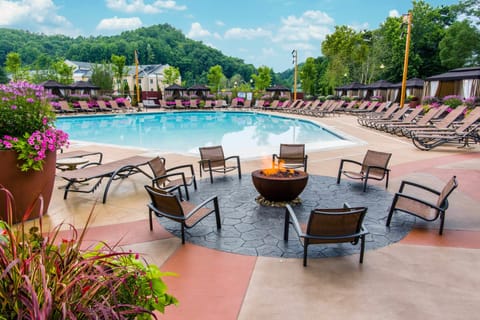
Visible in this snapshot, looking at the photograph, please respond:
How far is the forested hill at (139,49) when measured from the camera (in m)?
59.4

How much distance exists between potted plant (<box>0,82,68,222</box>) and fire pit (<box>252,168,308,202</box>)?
2829 millimetres

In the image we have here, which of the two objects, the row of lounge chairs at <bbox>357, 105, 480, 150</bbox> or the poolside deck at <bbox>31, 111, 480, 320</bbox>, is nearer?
the poolside deck at <bbox>31, 111, 480, 320</bbox>

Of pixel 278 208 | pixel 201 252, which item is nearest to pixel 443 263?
pixel 278 208

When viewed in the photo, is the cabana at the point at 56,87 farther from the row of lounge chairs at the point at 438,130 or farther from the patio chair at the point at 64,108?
the row of lounge chairs at the point at 438,130

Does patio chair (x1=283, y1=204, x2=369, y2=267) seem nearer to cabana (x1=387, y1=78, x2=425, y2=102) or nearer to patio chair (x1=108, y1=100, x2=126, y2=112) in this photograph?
patio chair (x1=108, y1=100, x2=126, y2=112)

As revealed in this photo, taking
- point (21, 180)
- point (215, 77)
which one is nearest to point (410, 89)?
point (215, 77)

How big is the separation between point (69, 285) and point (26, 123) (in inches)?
146

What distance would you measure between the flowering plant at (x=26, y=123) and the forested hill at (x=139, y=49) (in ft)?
198

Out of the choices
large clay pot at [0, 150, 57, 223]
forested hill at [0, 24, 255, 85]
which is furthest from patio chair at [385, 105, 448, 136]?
forested hill at [0, 24, 255, 85]

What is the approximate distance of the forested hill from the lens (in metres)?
59.4

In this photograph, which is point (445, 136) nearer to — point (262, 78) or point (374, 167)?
point (374, 167)

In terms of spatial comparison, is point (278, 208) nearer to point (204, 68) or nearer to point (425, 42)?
point (425, 42)

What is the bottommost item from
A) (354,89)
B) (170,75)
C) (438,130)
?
(438,130)

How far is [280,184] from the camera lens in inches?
186
